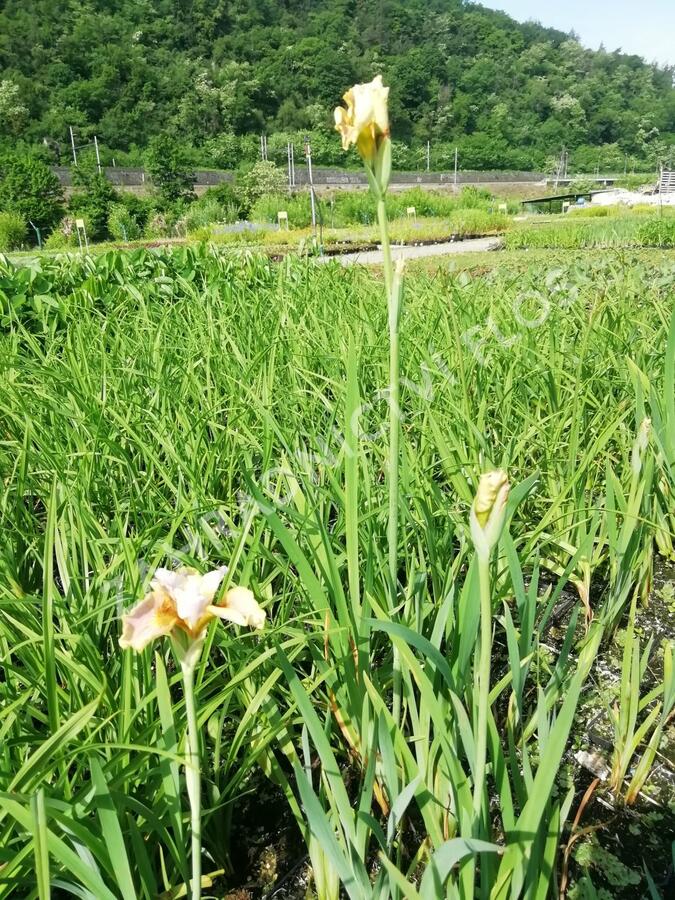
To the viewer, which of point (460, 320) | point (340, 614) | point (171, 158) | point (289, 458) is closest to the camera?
point (340, 614)

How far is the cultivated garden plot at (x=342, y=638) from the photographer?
55 cm

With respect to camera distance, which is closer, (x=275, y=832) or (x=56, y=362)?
(x=275, y=832)

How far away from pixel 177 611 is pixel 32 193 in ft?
95.3

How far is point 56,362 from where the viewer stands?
70.3 inches

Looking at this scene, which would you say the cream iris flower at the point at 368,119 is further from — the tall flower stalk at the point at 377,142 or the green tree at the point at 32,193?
the green tree at the point at 32,193

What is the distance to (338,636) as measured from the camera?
767mm

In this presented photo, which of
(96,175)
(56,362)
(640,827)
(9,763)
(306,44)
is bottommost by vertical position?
(640,827)

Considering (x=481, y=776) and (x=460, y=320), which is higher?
(x=460, y=320)

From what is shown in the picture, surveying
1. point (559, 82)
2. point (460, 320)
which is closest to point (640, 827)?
point (460, 320)

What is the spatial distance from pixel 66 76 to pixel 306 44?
82.0ft

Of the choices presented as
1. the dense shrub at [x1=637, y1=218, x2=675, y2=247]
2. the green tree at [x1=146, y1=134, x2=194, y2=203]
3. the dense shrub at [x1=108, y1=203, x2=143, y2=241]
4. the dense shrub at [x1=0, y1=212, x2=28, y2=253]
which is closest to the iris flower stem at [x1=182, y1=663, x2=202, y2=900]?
the dense shrub at [x1=637, y1=218, x2=675, y2=247]

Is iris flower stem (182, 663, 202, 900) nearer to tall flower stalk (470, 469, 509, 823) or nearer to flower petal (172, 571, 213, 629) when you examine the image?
flower petal (172, 571, 213, 629)

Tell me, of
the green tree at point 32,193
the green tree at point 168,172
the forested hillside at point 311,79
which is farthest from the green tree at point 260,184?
the forested hillside at point 311,79

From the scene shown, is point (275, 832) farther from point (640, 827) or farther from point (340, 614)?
point (640, 827)
